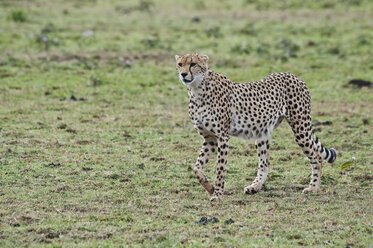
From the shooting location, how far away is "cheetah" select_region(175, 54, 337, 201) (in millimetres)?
7496

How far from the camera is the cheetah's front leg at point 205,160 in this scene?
296 inches

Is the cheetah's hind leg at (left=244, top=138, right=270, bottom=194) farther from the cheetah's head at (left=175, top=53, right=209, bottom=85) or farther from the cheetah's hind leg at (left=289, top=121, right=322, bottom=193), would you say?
the cheetah's head at (left=175, top=53, right=209, bottom=85)

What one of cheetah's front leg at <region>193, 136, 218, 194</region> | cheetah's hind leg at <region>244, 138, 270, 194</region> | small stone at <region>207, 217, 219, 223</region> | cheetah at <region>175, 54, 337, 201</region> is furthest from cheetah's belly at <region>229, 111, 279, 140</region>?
small stone at <region>207, 217, 219, 223</region>

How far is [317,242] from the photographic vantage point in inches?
238

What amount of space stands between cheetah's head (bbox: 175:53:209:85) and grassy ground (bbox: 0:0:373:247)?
4.21 feet

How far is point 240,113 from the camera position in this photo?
779 centimetres

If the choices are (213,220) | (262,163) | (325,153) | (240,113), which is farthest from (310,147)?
(213,220)

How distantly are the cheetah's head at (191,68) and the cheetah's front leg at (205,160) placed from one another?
29.7 inches

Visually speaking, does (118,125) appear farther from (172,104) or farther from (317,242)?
(317,242)

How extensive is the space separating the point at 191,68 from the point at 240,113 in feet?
2.77

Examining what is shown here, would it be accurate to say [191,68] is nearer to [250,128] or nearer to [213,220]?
[250,128]

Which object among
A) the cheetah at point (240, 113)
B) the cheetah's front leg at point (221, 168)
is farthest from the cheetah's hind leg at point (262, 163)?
the cheetah's front leg at point (221, 168)

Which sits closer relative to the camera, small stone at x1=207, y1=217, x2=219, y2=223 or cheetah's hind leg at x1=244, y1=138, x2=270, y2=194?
small stone at x1=207, y1=217, x2=219, y2=223

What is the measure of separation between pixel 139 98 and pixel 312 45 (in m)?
6.19
